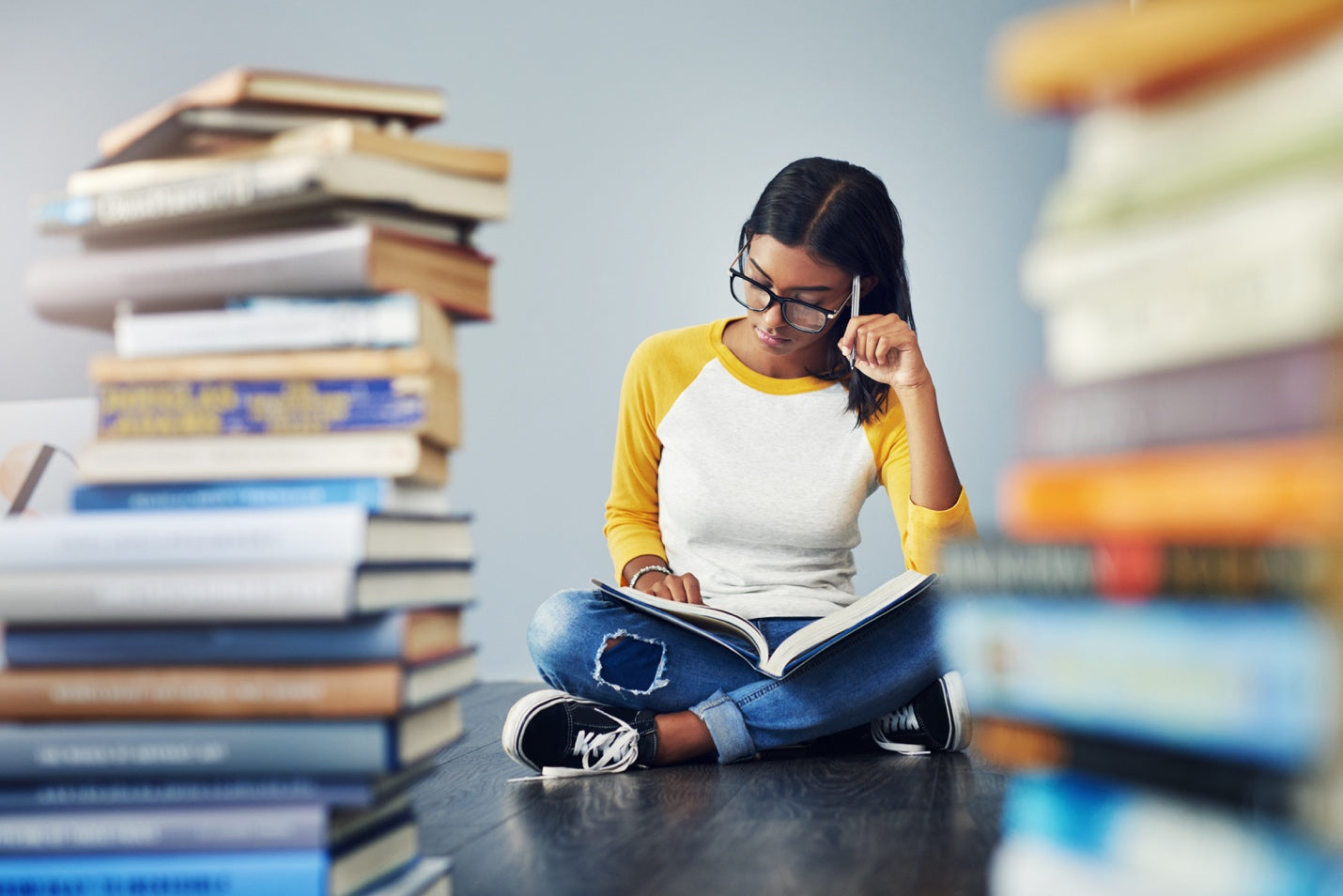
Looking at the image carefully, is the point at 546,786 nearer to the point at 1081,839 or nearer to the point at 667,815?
the point at 667,815

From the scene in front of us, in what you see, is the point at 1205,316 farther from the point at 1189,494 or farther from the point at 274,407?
the point at 274,407

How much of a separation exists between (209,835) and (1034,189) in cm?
321

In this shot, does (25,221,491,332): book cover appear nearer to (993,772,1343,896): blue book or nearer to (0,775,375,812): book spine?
(0,775,375,812): book spine

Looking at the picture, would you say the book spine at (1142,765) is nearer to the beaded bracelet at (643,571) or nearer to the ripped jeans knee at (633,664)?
the ripped jeans knee at (633,664)

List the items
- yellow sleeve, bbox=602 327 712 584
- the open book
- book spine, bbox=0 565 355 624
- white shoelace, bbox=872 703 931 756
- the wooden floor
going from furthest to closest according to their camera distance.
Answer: yellow sleeve, bbox=602 327 712 584, white shoelace, bbox=872 703 931 756, the open book, the wooden floor, book spine, bbox=0 565 355 624

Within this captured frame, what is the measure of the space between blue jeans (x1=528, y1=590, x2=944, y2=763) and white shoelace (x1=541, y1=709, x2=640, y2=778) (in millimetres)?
88

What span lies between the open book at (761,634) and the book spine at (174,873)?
2.92 feet

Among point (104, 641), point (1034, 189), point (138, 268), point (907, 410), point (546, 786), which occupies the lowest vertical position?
point (546, 786)

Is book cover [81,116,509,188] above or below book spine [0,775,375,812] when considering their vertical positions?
above

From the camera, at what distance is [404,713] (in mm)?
880

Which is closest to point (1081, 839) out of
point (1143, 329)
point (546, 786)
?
point (1143, 329)

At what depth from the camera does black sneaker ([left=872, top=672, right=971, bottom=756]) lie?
188 centimetres

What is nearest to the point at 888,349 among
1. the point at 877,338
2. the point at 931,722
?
the point at 877,338

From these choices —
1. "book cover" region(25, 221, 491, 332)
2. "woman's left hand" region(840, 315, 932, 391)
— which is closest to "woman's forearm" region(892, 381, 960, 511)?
"woman's left hand" region(840, 315, 932, 391)
